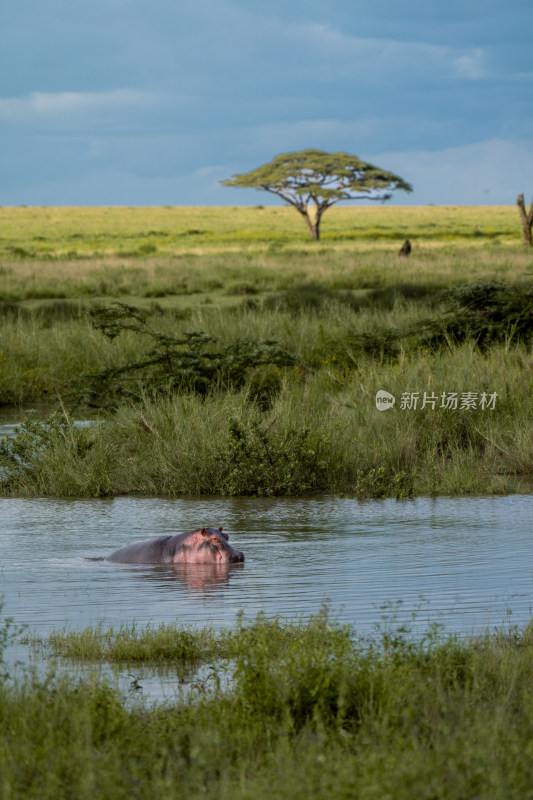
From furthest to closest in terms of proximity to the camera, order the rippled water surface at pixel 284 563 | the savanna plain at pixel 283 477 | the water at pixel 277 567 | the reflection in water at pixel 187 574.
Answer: the reflection in water at pixel 187 574, the rippled water surface at pixel 284 563, the water at pixel 277 567, the savanna plain at pixel 283 477

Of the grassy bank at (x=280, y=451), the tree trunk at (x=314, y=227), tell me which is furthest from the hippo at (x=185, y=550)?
the tree trunk at (x=314, y=227)

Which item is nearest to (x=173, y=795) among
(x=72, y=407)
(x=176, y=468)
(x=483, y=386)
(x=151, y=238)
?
(x=176, y=468)

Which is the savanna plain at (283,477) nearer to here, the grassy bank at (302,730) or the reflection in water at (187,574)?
the grassy bank at (302,730)

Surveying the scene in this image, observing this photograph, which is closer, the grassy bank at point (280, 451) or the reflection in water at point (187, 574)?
the reflection in water at point (187, 574)

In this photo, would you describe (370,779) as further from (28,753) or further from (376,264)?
(376,264)

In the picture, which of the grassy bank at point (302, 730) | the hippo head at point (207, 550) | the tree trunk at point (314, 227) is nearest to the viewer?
the grassy bank at point (302, 730)

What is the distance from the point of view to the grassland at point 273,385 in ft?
29.5

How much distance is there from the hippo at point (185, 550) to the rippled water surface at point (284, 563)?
0.34 ft

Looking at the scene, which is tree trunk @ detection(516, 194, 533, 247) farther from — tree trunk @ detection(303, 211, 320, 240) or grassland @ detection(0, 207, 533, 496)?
grassland @ detection(0, 207, 533, 496)

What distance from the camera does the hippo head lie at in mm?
6434

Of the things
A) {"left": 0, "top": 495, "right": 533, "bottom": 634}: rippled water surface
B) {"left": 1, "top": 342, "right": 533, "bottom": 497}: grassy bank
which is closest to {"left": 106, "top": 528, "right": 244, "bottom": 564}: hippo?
{"left": 0, "top": 495, "right": 533, "bottom": 634}: rippled water surface

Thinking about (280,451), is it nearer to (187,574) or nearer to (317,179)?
(187,574)

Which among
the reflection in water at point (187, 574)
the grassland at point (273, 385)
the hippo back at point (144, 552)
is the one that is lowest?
the reflection in water at point (187, 574)

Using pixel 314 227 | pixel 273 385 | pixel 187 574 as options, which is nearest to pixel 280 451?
pixel 187 574
